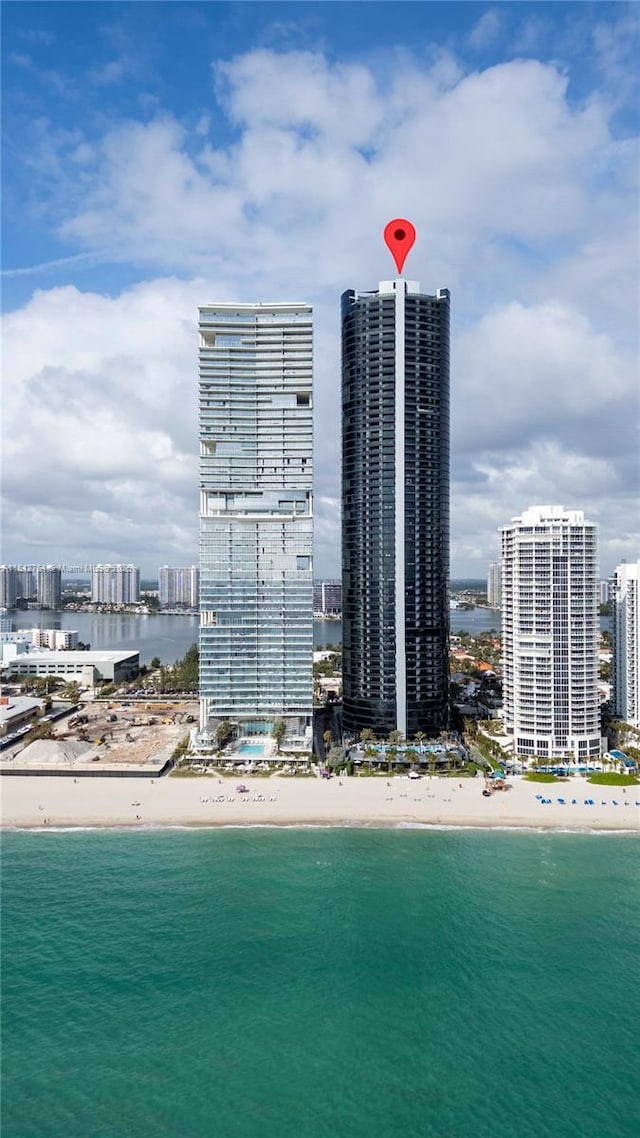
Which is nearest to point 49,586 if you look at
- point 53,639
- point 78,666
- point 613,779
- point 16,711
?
point 53,639

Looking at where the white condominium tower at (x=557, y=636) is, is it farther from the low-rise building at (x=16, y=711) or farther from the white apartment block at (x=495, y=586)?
the white apartment block at (x=495, y=586)

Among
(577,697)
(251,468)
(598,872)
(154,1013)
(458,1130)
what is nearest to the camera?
(458,1130)

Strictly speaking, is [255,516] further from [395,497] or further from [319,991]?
[319,991]

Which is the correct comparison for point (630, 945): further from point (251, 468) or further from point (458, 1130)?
point (251, 468)

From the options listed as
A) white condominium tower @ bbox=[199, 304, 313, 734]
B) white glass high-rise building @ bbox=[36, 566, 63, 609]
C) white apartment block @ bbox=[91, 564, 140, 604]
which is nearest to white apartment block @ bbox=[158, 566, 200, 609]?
white apartment block @ bbox=[91, 564, 140, 604]

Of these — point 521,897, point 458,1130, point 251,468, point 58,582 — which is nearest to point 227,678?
point 251,468
